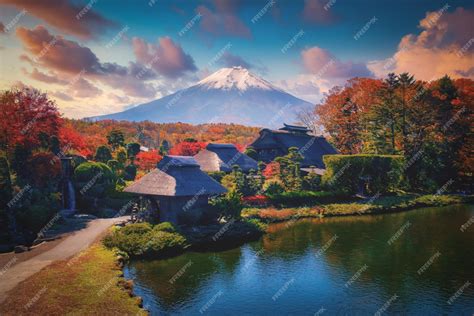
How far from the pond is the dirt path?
11.9 feet

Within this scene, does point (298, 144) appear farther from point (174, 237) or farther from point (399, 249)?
point (174, 237)

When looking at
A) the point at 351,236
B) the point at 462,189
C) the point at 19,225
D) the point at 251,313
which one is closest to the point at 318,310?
the point at 251,313

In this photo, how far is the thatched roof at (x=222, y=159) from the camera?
136 ft

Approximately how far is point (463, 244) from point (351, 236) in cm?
652

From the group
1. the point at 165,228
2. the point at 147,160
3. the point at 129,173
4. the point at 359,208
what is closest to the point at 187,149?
the point at 147,160

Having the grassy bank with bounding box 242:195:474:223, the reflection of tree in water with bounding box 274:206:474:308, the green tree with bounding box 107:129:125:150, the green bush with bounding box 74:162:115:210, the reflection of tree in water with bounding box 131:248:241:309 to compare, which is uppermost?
the green tree with bounding box 107:129:125:150

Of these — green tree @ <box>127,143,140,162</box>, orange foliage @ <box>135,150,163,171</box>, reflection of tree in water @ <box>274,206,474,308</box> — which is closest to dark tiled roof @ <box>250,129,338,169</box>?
orange foliage @ <box>135,150,163,171</box>

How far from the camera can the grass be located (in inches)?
466

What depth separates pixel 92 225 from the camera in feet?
81.1

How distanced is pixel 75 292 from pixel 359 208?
89.1 feet

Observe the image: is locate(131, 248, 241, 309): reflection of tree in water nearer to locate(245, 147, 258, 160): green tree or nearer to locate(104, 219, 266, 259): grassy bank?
locate(104, 219, 266, 259): grassy bank

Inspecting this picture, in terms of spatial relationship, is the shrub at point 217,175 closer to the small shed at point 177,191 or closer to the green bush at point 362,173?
the green bush at point 362,173

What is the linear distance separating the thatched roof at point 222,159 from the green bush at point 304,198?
A: 930cm

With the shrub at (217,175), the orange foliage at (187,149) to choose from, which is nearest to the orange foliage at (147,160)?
the orange foliage at (187,149)
